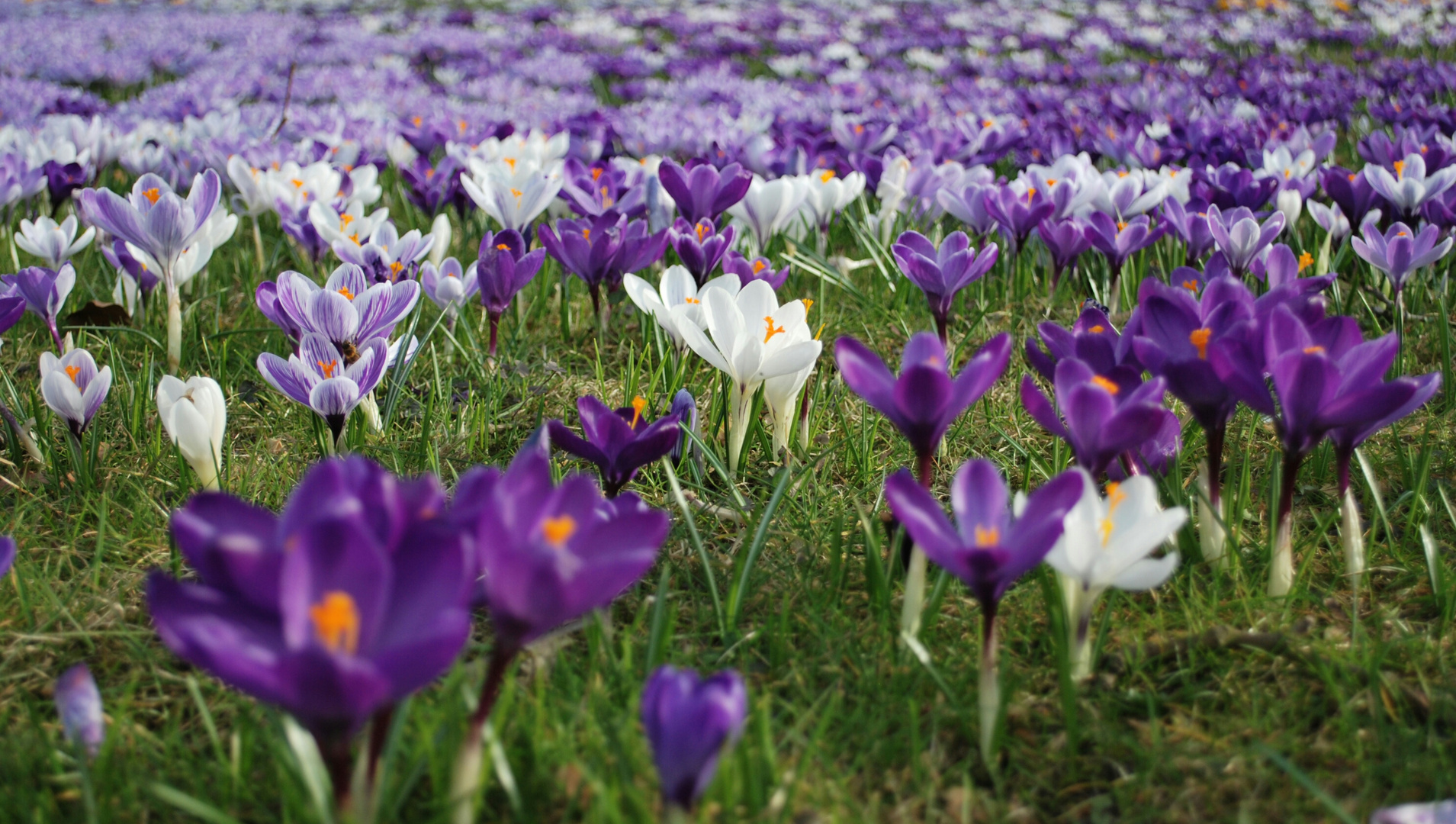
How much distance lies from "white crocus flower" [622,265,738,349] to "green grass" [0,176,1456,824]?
9.2 inches

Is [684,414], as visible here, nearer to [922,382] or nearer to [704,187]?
[922,382]

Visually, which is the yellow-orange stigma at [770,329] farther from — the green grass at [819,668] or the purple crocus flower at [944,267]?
the purple crocus flower at [944,267]

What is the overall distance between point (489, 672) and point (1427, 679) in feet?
4.48

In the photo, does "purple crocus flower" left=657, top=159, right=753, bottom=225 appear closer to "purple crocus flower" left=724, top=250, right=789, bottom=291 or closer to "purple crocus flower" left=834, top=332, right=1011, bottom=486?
"purple crocus flower" left=724, top=250, right=789, bottom=291

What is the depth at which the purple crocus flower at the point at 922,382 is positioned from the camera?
4.52 feet

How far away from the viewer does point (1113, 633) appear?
1.59 metres

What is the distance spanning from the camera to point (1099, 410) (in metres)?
1.39

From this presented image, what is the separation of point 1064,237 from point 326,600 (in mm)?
2449

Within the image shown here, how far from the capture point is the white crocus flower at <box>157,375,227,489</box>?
1785mm

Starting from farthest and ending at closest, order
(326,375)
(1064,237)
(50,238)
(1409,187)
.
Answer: (1409,187), (1064,237), (50,238), (326,375)

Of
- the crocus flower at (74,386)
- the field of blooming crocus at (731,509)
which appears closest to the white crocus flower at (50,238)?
the field of blooming crocus at (731,509)

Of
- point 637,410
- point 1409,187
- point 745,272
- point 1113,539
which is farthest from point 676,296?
point 1409,187

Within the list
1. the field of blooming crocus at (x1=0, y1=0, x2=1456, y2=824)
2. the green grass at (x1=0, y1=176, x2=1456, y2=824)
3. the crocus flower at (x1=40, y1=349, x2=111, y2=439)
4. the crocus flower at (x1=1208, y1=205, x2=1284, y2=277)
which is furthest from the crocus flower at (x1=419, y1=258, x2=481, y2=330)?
the crocus flower at (x1=1208, y1=205, x2=1284, y2=277)

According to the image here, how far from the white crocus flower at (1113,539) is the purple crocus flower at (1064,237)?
166 cm
